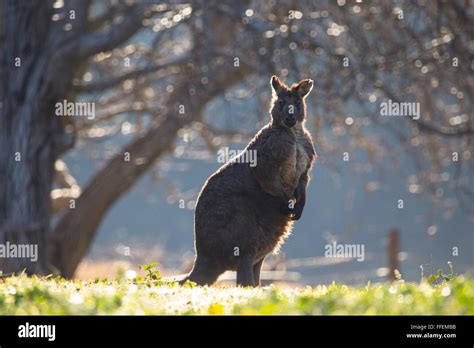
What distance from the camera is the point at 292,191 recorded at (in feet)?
27.0

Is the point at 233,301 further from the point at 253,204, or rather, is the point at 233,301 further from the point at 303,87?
the point at 303,87

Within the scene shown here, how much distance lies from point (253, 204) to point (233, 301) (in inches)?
92.2

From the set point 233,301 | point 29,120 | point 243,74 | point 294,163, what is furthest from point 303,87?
point 243,74

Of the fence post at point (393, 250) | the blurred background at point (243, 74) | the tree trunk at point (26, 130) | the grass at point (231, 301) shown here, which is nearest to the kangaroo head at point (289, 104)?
the grass at point (231, 301)

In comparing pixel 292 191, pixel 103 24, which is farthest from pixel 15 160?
pixel 292 191

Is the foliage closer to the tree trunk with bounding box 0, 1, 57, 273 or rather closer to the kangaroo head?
the kangaroo head

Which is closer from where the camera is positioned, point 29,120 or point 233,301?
point 233,301

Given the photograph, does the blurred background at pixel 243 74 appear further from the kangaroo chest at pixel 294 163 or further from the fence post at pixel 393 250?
the kangaroo chest at pixel 294 163

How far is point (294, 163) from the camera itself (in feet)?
26.6

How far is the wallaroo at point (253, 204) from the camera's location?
7883 millimetres

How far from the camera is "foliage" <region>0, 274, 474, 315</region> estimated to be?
16.1 ft

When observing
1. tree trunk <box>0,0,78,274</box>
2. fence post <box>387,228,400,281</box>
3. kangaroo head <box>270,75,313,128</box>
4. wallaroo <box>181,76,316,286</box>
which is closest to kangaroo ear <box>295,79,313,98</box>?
kangaroo head <box>270,75,313,128</box>
